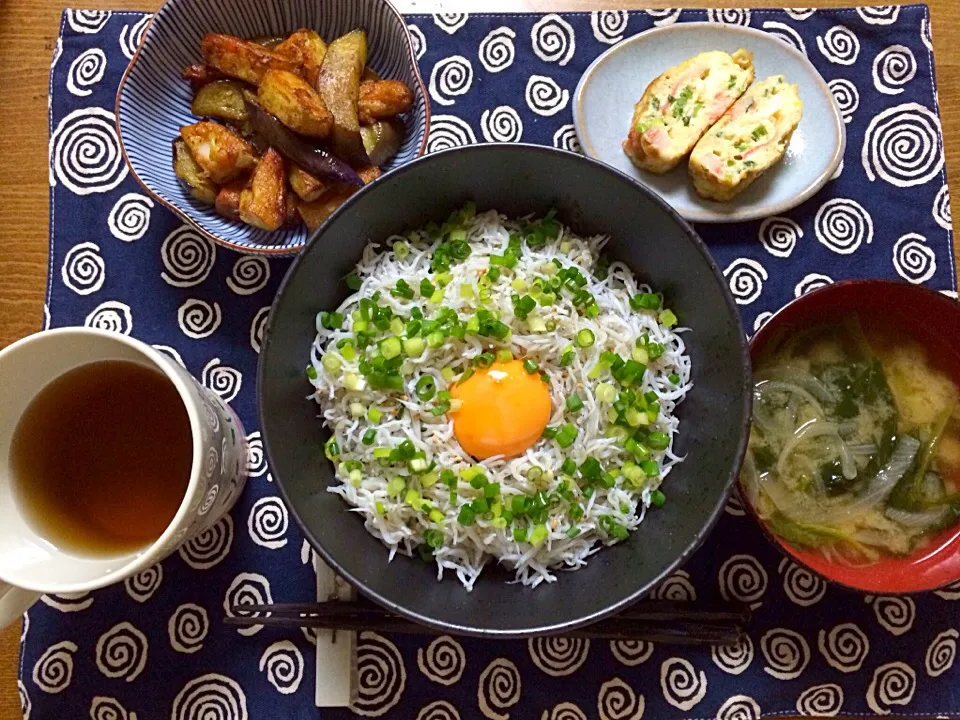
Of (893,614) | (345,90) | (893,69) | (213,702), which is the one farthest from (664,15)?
(213,702)

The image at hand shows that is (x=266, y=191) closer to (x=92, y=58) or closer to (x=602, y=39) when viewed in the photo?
(x=92, y=58)

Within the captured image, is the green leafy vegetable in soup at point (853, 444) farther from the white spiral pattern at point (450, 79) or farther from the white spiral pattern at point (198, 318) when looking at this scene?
the white spiral pattern at point (198, 318)

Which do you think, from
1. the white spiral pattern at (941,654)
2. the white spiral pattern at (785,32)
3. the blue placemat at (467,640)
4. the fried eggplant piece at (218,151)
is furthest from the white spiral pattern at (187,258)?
the white spiral pattern at (941,654)

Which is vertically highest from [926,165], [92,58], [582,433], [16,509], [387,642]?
[926,165]

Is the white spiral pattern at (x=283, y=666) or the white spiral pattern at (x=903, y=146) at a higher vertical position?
the white spiral pattern at (x=903, y=146)

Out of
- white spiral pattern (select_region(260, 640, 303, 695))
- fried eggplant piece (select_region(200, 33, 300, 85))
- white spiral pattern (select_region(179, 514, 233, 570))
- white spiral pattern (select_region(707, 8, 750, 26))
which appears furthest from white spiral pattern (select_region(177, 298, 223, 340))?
white spiral pattern (select_region(707, 8, 750, 26))

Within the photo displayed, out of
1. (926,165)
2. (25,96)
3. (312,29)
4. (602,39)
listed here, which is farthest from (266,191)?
(926,165)

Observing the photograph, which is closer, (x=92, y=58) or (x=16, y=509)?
(x=16, y=509)

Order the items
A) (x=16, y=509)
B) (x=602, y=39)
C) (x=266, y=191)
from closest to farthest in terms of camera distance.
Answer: (x=16, y=509) < (x=266, y=191) < (x=602, y=39)
